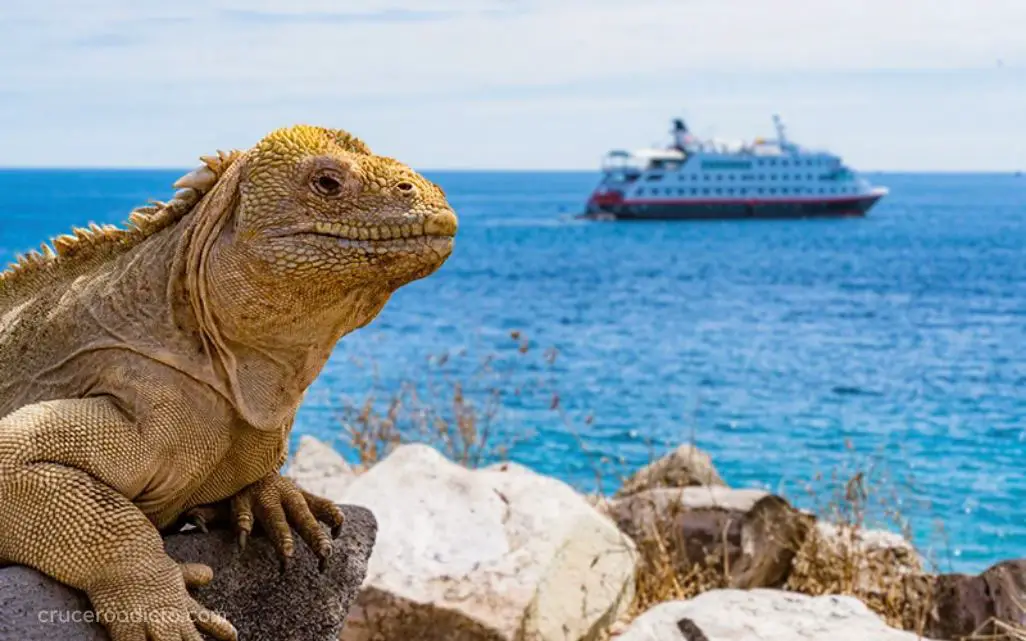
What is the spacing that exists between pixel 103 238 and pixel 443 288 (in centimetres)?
4293

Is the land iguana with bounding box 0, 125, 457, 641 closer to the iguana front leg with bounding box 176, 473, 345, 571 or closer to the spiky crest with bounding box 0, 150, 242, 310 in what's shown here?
the spiky crest with bounding box 0, 150, 242, 310

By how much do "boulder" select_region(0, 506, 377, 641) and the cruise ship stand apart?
219ft

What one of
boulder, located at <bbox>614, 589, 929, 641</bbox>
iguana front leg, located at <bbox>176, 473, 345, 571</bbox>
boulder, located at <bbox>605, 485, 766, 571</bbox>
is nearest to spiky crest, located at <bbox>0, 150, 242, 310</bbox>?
iguana front leg, located at <bbox>176, 473, 345, 571</bbox>

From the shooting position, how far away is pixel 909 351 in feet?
97.1

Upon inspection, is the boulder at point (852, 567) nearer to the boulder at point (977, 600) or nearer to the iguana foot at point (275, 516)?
the boulder at point (977, 600)

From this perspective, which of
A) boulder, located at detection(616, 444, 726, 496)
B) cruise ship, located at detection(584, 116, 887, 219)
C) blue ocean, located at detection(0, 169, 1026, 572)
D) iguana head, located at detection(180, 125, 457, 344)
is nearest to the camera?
iguana head, located at detection(180, 125, 457, 344)

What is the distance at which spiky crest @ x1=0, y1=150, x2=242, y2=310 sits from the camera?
3.73m

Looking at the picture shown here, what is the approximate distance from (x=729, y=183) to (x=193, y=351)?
72921 millimetres

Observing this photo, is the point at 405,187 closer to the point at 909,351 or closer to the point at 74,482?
the point at 74,482

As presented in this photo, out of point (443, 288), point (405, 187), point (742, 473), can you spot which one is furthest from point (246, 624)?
point (443, 288)

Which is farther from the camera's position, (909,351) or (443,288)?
(443,288)

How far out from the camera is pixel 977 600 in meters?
6.59

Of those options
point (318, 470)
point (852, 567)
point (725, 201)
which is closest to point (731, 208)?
point (725, 201)

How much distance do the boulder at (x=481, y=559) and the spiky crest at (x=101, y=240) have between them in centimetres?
229
